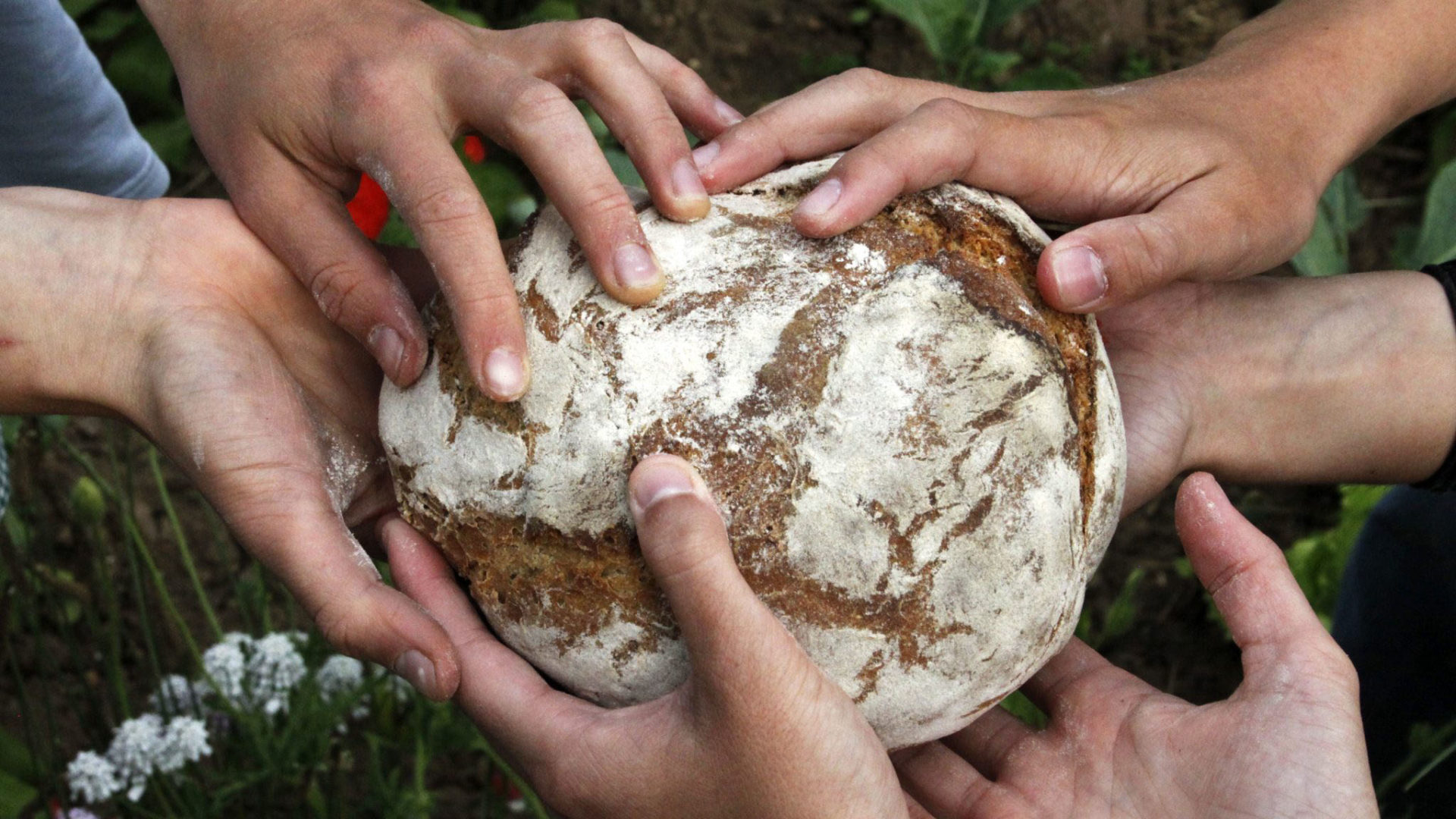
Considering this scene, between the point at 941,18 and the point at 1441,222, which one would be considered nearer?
the point at 1441,222

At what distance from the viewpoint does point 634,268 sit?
1.63m

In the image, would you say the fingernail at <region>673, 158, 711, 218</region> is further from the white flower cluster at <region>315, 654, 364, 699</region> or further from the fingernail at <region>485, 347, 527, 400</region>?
the white flower cluster at <region>315, 654, 364, 699</region>

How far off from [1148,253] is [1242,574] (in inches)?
20.4

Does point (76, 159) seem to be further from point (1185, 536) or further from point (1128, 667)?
point (1128, 667)

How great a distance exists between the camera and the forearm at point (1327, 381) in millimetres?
2289

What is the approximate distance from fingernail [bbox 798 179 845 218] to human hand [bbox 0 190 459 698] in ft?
2.68

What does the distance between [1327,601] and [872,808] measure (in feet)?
7.71

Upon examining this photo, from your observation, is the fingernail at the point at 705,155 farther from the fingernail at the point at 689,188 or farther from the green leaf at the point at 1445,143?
the green leaf at the point at 1445,143

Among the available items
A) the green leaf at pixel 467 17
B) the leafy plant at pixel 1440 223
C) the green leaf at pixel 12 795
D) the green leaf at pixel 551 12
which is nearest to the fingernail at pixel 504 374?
the green leaf at pixel 12 795

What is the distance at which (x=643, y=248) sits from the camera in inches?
65.0

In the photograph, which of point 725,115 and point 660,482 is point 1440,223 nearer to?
point 725,115

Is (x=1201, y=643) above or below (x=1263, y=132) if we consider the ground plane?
below

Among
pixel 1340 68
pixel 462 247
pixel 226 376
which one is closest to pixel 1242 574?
pixel 1340 68

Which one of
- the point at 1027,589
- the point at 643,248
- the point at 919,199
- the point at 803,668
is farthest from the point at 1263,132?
the point at 803,668
